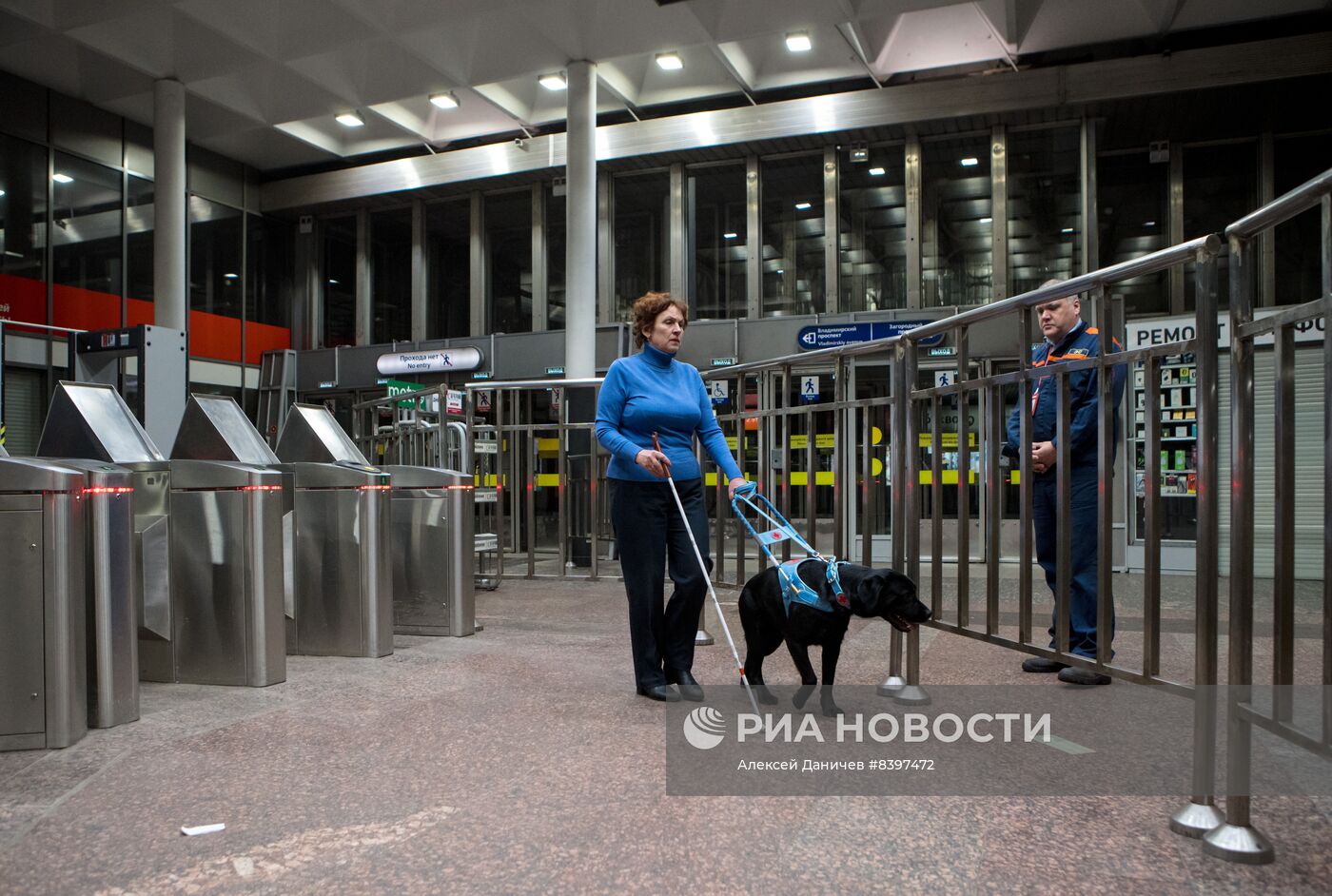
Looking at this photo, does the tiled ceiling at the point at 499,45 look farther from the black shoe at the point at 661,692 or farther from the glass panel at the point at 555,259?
the black shoe at the point at 661,692

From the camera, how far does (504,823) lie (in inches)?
114

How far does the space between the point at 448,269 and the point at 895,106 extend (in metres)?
9.30

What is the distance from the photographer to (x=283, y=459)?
6.38 meters

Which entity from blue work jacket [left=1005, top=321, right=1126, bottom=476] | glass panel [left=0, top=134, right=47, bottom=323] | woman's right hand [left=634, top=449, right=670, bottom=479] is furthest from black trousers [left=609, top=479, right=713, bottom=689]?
glass panel [left=0, top=134, right=47, bottom=323]

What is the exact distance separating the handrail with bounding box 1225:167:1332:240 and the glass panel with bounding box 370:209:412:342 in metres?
18.8

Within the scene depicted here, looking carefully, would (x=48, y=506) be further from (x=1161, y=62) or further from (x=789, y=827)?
(x=1161, y=62)

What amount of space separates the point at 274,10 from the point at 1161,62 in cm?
1245

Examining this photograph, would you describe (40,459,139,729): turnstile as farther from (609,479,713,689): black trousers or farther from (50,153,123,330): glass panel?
(50,153,123,330): glass panel

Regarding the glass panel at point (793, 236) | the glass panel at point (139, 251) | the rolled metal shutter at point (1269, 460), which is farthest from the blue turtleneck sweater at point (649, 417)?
the glass panel at point (139, 251)

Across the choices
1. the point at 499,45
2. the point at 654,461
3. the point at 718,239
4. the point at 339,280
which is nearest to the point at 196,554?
the point at 654,461

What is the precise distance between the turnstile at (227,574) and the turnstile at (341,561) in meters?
0.66

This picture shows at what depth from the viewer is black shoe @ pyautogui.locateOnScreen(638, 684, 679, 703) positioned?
14.3 ft

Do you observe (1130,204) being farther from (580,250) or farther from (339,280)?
(339,280)

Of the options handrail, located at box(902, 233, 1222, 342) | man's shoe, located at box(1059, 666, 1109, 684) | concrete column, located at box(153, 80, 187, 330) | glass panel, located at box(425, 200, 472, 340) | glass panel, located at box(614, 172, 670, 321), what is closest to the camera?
handrail, located at box(902, 233, 1222, 342)
